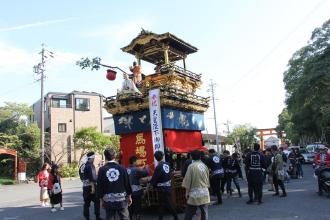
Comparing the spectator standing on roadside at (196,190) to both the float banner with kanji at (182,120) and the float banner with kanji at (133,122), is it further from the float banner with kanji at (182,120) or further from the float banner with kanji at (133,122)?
the float banner with kanji at (133,122)

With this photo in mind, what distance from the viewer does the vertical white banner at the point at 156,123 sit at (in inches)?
483

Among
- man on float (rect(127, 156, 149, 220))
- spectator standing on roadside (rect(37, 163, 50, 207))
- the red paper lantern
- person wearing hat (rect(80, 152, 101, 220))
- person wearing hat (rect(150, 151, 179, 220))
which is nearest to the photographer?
person wearing hat (rect(150, 151, 179, 220))

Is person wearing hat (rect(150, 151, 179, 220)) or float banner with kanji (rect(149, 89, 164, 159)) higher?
float banner with kanji (rect(149, 89, 164, 159))

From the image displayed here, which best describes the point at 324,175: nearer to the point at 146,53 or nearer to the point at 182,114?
the point at 182,114

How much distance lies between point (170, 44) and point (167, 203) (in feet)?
24.4

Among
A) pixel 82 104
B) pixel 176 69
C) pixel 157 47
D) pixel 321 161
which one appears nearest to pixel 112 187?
pixel 176 69

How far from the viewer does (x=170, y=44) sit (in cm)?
1486

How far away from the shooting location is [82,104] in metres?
43.5

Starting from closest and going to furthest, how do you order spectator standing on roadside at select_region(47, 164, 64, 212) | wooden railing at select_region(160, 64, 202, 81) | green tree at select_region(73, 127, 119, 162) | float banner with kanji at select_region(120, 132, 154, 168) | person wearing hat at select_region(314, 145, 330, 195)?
person wearing hat at select_region(314, 145, 330, 195) < spectator standing on roadside at select_region(47, 164, 64, 212) < float banner with kanji at select_region(120, 132, 154, 168) < wooden railing at select_region(160, 64, 202, 81) < green tree at select_region(73, 127, 119, 162)

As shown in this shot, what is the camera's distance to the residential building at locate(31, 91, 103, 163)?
3984cm

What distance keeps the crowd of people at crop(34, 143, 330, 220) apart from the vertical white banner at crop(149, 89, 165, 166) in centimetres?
121

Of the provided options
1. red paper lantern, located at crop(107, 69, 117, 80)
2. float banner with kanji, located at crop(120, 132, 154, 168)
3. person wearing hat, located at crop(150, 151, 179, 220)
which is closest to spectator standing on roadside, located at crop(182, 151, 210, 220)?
person wearing hat, located at crop(150, 151, 179, 220)

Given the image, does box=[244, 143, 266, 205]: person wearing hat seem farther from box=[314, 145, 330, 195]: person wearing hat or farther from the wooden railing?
the wooden railing

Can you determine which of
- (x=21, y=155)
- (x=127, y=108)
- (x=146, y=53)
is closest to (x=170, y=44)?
(x=146, y=53)
